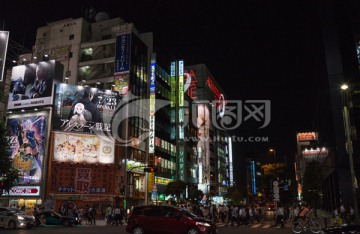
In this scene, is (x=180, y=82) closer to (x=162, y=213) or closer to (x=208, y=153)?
(x=208, y=153)

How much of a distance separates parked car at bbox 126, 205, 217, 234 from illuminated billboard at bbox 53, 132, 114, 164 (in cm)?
3183

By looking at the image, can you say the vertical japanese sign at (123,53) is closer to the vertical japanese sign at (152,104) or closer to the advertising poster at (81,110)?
the advertising poster at (81,110)

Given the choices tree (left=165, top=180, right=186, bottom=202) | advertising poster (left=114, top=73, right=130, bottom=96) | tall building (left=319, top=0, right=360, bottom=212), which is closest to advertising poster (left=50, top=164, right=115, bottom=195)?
advertising poster (left=114, top=73, right=130, bottom=96)

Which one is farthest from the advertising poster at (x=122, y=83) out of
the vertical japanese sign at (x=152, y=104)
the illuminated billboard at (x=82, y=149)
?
the illuminated billboard at (x=82, y=149)

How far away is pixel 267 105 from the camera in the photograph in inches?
1812

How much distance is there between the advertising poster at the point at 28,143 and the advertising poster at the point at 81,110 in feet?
8.63

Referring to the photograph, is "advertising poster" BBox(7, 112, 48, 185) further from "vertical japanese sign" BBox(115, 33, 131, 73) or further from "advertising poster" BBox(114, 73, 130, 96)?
"vertical japanese sign" BBox(115, 33, 131, 73)

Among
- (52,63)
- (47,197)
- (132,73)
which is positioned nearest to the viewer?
(47,197)

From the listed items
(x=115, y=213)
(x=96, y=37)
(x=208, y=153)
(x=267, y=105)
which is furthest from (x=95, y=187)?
(x=208, y=153)

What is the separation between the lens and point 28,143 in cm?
4712

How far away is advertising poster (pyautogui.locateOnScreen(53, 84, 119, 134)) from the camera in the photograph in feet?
154

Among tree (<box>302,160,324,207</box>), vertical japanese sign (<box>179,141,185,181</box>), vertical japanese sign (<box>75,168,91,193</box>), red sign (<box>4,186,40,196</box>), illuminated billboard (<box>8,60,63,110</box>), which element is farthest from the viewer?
vertical japanese sign (<box>179,141,185,181</box>)

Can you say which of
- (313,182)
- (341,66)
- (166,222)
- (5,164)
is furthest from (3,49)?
(313,182)

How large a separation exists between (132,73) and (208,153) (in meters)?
45.1
